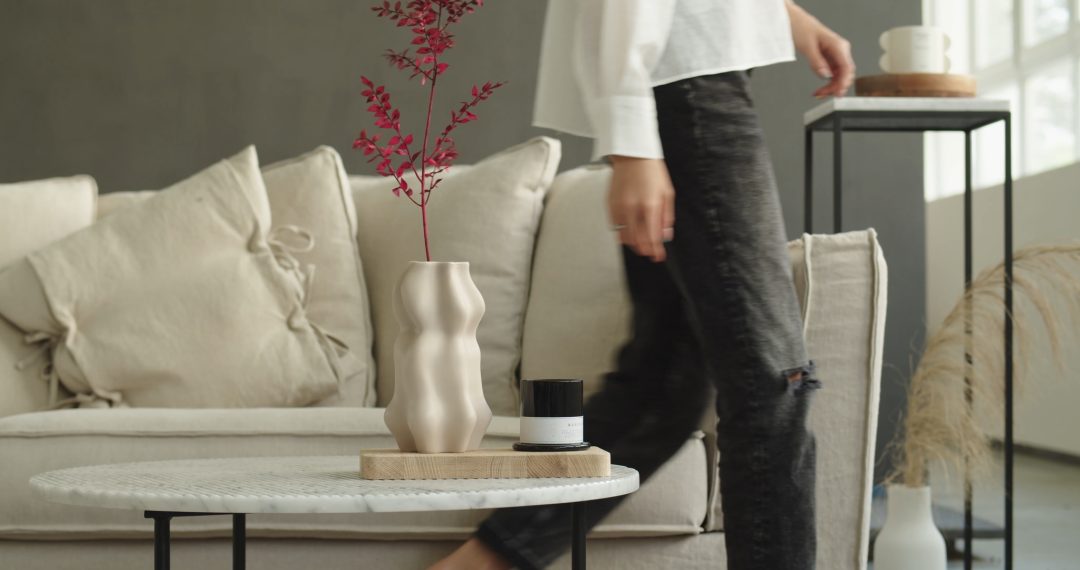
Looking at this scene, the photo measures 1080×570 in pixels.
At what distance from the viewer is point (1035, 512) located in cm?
369

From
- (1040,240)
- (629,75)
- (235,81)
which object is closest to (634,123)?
(629,75)

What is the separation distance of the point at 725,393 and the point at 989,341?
1.42 metres

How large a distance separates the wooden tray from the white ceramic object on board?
1780 mm

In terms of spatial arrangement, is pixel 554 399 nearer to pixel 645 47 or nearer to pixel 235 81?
pixel 645 47

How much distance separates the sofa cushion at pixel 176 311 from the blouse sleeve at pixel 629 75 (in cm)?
97

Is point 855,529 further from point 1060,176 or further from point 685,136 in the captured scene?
point 1060,176

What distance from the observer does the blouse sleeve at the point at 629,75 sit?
1127mm

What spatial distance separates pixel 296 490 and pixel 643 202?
451 mm

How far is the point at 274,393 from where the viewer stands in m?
1.92

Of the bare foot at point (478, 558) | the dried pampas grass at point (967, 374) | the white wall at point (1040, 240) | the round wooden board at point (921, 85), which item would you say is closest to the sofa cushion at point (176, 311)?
the bare foot at point (478, 558)

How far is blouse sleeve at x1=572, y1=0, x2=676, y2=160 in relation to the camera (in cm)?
113

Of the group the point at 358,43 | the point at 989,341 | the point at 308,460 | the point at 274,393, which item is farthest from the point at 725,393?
the point at 358,43

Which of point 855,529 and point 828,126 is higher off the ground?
point 828,126

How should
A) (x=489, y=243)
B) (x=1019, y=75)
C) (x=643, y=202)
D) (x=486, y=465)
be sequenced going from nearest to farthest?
(x=486, y=465)
(x=643, y=202)
(x=489, y=243)
(x=1019, y=75)
